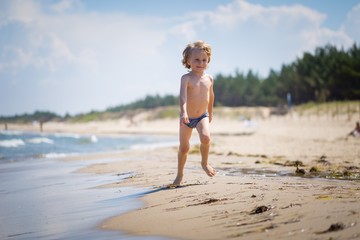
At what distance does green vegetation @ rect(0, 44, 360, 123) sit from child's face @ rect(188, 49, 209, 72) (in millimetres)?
28445

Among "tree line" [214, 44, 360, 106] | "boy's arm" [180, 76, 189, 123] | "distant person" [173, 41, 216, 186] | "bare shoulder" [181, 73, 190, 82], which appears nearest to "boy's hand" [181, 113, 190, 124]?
"boy's arm" [180, 76, 189, 123]

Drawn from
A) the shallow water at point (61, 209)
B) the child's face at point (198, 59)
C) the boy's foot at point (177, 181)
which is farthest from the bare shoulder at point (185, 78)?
the shallow water at point (61, 209)

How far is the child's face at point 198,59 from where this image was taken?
15.7ft

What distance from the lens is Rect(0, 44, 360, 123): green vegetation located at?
42562 mm

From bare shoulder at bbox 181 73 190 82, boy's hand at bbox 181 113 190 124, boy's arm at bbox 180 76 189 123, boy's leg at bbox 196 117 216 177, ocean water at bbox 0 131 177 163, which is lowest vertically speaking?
ocean water at bbox 0 131 177 163

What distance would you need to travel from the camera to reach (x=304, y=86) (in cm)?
4953

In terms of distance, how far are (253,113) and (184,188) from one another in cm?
4604

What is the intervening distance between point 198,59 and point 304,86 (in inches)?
1868

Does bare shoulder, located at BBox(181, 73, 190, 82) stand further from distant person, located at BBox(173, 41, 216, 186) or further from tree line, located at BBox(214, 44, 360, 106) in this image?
tree line, located at BBox(214, 44, 360, 106)

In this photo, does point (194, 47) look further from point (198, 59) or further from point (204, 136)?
point (204, 136)

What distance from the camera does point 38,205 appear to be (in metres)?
4.11

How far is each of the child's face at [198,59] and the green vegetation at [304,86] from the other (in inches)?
1120

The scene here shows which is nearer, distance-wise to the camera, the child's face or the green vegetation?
the child's face

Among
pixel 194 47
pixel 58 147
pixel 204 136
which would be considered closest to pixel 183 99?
pixel 204 136
